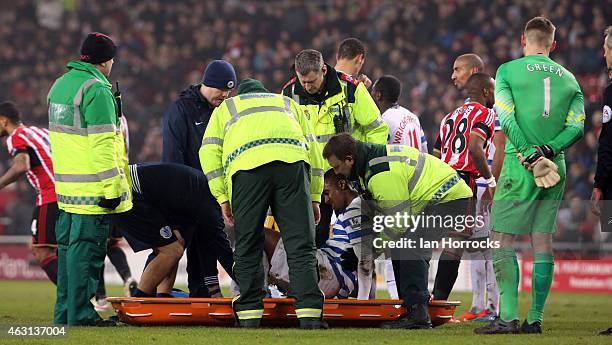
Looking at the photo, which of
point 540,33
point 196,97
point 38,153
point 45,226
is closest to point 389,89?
point 196,97

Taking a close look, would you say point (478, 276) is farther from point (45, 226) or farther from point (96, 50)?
point (45, 226)

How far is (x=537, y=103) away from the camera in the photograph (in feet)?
27.2

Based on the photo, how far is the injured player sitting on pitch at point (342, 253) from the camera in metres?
9.25

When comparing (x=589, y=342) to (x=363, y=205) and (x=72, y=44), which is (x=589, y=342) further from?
(x=72, y=44)

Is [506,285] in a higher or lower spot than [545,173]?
lower

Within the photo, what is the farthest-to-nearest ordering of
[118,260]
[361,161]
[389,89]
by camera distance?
1. [118,260]
2. [389,89]
3. [361,161]

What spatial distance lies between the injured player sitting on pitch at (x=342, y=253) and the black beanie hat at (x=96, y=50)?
7.59ft

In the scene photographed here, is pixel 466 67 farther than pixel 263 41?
No

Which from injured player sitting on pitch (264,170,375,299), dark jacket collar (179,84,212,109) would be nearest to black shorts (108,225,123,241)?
dark jacket collar (179,84,212,109)

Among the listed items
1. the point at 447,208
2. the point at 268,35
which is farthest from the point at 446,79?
the point at 447,208

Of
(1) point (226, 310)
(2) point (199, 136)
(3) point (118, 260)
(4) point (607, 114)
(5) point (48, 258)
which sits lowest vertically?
(3) point (118, 260)

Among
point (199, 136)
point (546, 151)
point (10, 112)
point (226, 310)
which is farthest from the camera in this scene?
point (10, 112)

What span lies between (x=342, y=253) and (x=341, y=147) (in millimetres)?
1353

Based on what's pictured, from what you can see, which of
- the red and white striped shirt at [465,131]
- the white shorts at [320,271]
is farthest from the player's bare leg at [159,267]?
the red and white striped shirt at [465,131]
